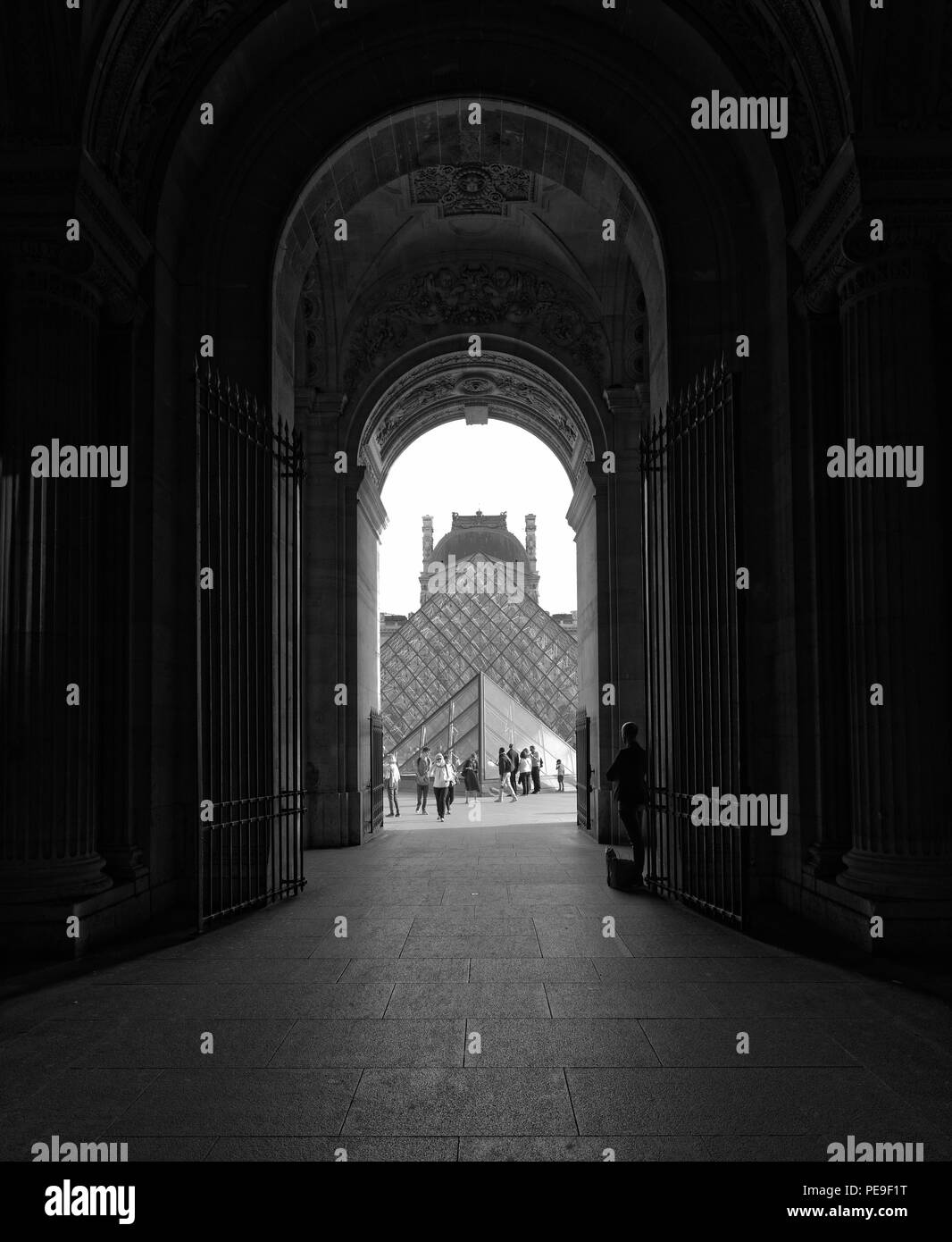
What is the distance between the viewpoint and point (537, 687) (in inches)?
2293

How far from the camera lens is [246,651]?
779 centimetres

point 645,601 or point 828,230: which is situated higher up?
point 828,230

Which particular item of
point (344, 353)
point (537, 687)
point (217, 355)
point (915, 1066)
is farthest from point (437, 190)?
point (537, 687)

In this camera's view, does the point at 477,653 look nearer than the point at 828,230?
No

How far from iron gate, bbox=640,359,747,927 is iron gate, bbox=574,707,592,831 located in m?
5.86

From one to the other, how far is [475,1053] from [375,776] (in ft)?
38.1

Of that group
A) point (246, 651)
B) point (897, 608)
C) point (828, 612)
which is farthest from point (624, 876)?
point (246, 651)

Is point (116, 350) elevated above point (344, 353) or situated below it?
below

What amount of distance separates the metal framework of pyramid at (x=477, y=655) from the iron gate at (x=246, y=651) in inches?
1819

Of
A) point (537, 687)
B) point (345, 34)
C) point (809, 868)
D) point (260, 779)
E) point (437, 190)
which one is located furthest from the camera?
point (537, 687)

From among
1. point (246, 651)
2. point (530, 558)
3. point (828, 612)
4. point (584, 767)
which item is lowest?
point (584, 767)

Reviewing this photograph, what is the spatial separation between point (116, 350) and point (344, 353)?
6866mm

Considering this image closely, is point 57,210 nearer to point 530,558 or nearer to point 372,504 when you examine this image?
point 372,504

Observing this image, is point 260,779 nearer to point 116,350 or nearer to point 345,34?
point 116,350
